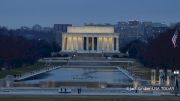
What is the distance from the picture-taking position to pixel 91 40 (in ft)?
426

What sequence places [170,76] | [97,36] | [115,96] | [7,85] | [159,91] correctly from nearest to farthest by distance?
[115,96] < [159,91] < [7,85] < [170,76] < [97,36]

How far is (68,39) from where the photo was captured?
13100 centimetres

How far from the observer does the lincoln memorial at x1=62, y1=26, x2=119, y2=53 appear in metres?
129

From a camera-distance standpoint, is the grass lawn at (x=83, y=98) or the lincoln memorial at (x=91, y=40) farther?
the lincoln memorial at (x=91, y=40)

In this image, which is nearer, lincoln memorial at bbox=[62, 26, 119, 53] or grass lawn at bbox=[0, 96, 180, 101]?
grass lawn at bbox=[0, 96, 180, 101]

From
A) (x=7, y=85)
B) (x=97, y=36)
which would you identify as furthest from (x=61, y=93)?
(x=97, y=36)

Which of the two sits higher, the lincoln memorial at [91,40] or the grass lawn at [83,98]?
the lincoln memorial at [91,40]

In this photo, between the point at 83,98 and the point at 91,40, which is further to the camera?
the point at 91,40

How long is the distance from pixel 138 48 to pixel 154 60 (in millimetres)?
38166

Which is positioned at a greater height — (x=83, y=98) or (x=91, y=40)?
(x=91, y=40)

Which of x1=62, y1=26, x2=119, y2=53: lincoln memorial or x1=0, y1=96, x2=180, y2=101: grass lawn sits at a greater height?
x1=62, y1=26, x2=119, y2=53: lincoln memorial

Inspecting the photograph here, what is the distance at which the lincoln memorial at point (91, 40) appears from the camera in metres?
129

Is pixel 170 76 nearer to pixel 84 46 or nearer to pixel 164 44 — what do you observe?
pixel 164 44

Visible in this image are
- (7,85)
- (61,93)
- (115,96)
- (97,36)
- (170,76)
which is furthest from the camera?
(97,36)
